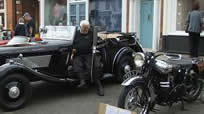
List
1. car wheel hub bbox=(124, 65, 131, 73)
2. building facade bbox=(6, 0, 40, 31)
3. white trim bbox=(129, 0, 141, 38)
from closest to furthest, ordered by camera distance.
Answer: car wheel hub bbox=(124, 65, 131, 73) < white trim bbox=(129, 0, 141, 38) < building facade bbox=(6, 0, 40, 31)

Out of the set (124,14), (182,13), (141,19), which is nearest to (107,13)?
(124,14)

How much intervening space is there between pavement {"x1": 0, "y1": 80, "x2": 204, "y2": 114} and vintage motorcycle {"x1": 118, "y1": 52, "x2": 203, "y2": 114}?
1.74ft

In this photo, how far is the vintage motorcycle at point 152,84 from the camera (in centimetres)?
451

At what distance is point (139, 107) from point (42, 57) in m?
2.44

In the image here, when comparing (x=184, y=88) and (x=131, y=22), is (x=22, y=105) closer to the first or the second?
(x=184, y=88)

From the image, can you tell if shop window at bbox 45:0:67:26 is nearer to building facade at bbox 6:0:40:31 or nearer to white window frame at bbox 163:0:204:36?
building facade at bbox 6:0:40:31

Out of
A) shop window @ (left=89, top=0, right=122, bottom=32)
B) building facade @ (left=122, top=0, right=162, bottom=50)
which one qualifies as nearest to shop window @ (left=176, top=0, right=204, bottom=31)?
building facade @ (left=122, top=0, right=162, bottom=50)

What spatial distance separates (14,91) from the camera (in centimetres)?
527

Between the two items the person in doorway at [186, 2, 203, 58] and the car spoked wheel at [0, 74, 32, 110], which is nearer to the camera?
the car spoked wheel at [0, 74, 32, 110]

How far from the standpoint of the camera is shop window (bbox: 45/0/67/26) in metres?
16.1

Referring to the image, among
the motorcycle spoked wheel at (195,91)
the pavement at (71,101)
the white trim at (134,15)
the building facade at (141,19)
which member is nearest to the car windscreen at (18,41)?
the pavement at (71,101)

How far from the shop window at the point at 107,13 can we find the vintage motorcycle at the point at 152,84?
827 cm

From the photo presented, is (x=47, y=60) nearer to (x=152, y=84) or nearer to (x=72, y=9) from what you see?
(x=152, y=84)

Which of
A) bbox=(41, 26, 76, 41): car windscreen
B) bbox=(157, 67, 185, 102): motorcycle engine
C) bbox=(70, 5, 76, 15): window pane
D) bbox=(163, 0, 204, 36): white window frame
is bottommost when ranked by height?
bbox=(157, 67, 185, 102): motorcycle engine
